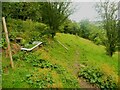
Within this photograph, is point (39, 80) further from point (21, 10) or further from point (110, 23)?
point (110, 23)

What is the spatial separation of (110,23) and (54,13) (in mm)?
3098

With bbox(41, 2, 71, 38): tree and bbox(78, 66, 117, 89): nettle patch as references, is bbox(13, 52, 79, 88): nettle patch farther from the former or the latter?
bbox(41, 2, 71, 38): tree

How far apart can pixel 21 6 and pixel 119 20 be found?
454 centimetres

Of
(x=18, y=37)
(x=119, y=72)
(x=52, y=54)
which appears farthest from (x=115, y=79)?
(x=18, y=37)

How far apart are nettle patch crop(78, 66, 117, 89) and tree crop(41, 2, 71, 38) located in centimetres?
288

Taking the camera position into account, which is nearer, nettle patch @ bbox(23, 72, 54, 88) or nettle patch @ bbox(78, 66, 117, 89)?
nettle patch @ bbox(23, 72, 54, 88)

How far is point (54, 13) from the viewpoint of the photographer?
9133 mm

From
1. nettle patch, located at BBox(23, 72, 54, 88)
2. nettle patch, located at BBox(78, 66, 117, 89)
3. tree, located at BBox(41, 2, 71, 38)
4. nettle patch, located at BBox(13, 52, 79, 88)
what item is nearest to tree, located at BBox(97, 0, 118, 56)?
tree, located at BBox(41, 2, 71, 38)

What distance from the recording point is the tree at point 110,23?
10672 mm

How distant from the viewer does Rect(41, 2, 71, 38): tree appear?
30.0 feet

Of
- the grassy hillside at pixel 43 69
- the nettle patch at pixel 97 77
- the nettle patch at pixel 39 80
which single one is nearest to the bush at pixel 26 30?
the grassy hillside at pixel 43 69

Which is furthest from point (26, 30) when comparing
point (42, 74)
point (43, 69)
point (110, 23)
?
point (110, 23)

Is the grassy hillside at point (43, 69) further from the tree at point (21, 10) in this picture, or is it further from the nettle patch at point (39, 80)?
the tree at point (21, 10)

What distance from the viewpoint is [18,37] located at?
25.7ft
